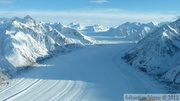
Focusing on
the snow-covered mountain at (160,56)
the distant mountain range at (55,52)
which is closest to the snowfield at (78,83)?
the snow-covered mountain at (160,56)

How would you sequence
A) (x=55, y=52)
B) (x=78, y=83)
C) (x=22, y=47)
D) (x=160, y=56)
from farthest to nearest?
(x=55, y=52)
(x=22, y=47)
(x=160, y=56)
(x=78, y=83)

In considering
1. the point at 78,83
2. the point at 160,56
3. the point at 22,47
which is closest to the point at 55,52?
the point at 22,47

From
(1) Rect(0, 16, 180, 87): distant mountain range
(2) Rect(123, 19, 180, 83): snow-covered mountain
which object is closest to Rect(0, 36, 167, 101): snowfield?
(2) Rect(123, 19, 180, 83): snow-covered mountain

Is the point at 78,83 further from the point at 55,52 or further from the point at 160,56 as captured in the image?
the point at 55,52

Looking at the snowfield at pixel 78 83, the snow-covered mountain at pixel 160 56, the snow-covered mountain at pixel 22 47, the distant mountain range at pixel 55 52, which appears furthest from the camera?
the snow-covered mountain at pixel 22 47

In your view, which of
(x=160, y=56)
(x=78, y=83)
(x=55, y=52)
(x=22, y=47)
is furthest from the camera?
(x=55, y=52)

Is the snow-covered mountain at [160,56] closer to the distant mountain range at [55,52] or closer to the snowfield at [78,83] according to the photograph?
the distant mountain range at [55,52]

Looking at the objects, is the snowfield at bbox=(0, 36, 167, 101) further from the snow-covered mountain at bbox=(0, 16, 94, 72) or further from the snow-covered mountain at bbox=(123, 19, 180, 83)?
the snow-covered mountain at bbox=(0, 16, 94, 72)

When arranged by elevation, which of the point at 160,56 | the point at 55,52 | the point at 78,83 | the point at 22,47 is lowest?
the point at 78,83
